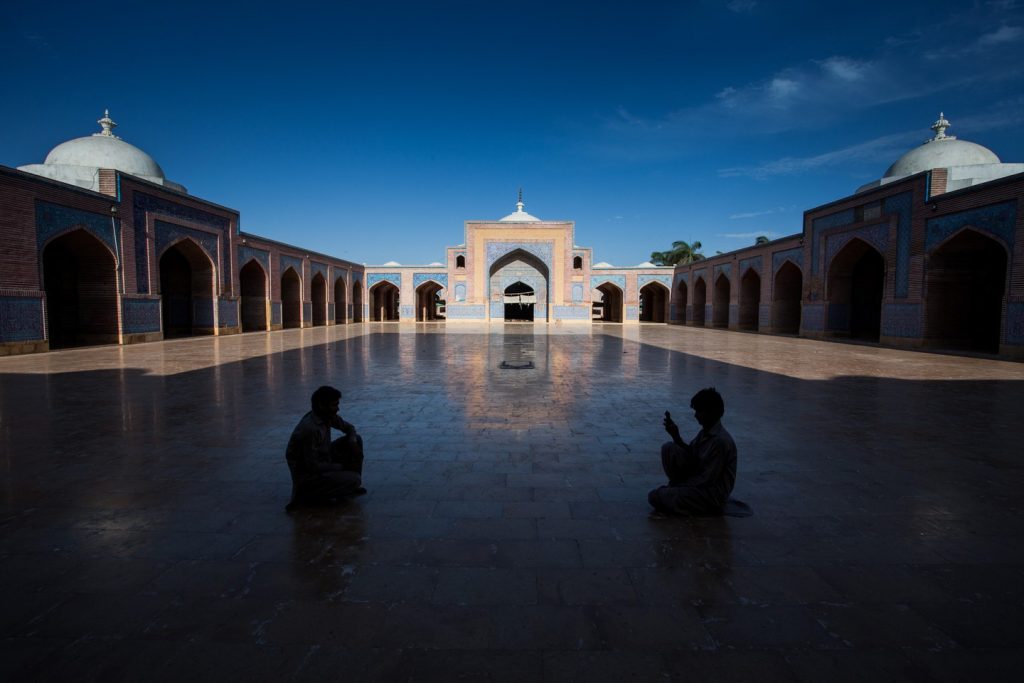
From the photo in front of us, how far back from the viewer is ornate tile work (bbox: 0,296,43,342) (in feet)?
32.1

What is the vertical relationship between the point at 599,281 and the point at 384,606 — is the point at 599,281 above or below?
above

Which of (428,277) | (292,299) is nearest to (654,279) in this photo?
(428,277)

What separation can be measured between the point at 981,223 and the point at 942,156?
20.6 ft

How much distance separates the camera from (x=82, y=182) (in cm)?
1381

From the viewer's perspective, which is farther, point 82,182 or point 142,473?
point 82,182

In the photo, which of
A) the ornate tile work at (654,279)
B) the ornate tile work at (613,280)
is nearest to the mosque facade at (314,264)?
the ornate tile work at (654,279)

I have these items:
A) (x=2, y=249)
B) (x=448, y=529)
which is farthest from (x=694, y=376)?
(x=2, y=249)

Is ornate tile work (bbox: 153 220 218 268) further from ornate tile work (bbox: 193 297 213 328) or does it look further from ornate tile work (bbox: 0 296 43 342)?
ornate tile work (bbox: 0 296 43 342)

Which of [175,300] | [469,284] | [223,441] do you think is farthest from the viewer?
[469,284]

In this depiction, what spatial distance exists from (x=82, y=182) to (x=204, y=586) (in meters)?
16.6

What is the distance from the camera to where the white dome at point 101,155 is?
15172mm

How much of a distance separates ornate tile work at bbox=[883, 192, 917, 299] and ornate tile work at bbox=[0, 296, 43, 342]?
19775 mm

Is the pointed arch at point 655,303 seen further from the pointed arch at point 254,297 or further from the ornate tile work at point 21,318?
the ornate tile work at point 21,318

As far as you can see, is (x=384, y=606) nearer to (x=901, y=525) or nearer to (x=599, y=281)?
(x=901, y=525)
